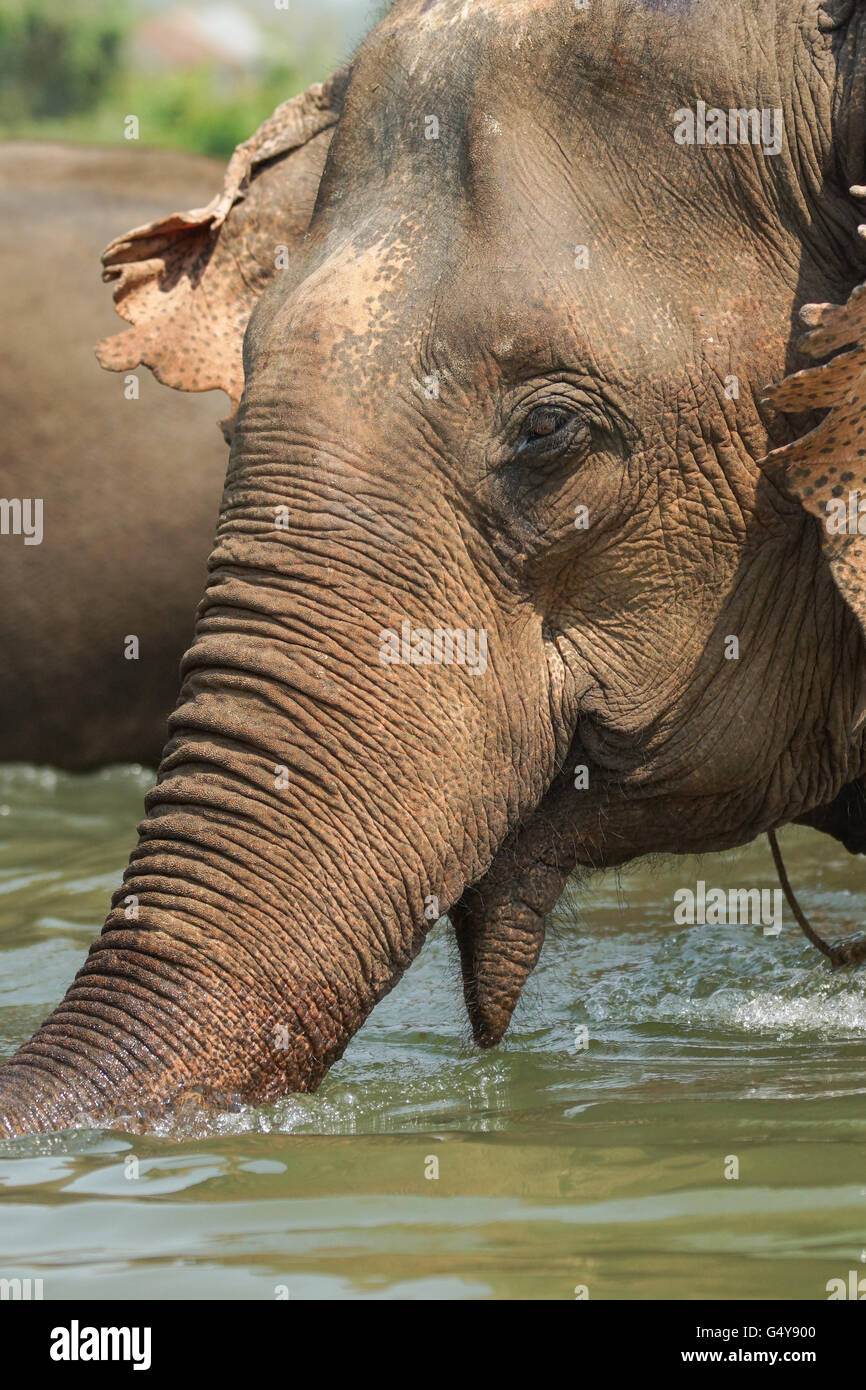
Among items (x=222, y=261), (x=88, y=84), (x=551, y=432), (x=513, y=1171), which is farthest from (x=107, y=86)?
(x=513, y=1171)

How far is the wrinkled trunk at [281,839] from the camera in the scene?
12.3ft

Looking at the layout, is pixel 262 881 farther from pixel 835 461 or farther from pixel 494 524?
pixel 835 461

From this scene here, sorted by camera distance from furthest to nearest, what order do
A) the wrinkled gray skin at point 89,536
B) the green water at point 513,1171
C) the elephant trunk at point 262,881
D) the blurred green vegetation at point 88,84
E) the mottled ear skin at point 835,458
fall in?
the blurred green vegetation at point 88,84 < the wrinkled gray skin at point 89,536 < the mottled ear skin at point 835,458 < the elephant trunk at point 262,881 < the green water at point 513,1171

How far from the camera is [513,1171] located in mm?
3852

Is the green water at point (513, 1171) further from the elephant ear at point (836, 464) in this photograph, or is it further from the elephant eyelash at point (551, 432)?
the elephant eyelash at point (551, 432)

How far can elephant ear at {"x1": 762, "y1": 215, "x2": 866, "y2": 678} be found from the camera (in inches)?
156

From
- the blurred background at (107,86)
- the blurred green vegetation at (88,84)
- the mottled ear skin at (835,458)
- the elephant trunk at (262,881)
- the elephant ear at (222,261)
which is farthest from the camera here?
the blurred green vegetation at (88,84)

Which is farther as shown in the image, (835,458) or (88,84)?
(88,84)

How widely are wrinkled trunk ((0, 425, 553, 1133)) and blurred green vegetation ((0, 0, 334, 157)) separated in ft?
58.4

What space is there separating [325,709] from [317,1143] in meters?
0.78

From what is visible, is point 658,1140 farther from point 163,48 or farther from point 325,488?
point 163,48

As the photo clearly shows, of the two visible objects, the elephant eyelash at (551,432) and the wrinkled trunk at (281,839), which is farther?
the elephant eyelash at (551,432)

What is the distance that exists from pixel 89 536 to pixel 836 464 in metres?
5.82

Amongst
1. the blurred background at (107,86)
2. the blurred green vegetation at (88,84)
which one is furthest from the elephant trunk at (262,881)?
the blurred green vegetation at (88,84)
